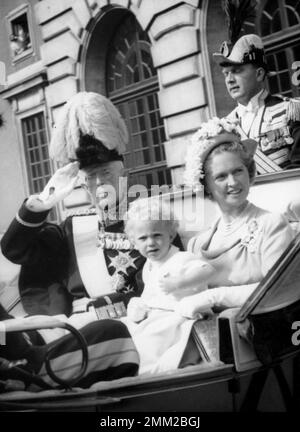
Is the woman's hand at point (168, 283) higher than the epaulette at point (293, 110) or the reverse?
the reverse

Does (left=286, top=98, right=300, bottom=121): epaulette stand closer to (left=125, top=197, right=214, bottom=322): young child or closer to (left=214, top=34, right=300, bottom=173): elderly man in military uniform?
(left=214, top=34, right=300, bottom=173): elderly man in military uniform

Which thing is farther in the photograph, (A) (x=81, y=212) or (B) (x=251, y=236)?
(A) (x=81, y=212)

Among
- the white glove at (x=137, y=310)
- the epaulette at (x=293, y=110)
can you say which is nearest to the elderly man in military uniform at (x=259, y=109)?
the epaulette at (x=293, y=110)

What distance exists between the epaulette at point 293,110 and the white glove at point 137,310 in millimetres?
846

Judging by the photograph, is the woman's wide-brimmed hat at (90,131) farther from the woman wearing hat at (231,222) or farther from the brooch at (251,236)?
the brooch at (251,236)

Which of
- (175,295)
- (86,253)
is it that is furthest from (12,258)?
(175,295)

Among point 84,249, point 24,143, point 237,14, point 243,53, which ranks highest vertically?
point 237,14

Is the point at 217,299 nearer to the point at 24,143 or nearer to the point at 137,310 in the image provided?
the point at 137,310

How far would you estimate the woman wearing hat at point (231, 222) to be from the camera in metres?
2.36

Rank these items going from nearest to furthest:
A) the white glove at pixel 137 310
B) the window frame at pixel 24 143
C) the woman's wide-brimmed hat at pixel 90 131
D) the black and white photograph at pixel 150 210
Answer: the black and white photograph at pixel 150 210 < the white glove at pixel 137 310 < the woman's wide-brimmed hat at pixel 90 131 < the window frame at pixel 24 143

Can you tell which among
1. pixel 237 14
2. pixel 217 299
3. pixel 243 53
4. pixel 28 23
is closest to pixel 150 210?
pixel 217 299

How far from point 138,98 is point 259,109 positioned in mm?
513

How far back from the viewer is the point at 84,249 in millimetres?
2828
